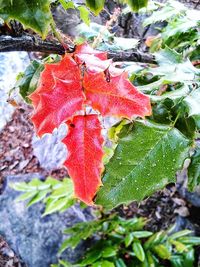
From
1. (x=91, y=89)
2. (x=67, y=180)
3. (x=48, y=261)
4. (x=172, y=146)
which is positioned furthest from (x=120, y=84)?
(x=48, y=261)

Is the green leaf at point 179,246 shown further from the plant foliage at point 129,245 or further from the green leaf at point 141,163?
the green leaf at point 141,163

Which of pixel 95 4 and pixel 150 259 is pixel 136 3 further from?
pixel 150 259

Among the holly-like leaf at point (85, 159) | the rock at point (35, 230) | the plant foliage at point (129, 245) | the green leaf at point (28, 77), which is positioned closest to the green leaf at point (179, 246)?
the plant foliage at point (129, 245)

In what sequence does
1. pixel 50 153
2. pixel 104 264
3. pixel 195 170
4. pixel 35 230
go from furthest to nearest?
1. pixel 50 153
2. pixel 35 230
3. pixel 104 264
4. pixel 195 170

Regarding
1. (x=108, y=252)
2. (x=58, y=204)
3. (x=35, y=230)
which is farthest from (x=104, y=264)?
(x=35, y=230)

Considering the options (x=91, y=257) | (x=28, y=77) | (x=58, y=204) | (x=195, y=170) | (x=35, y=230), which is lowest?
(x=35, y=230)

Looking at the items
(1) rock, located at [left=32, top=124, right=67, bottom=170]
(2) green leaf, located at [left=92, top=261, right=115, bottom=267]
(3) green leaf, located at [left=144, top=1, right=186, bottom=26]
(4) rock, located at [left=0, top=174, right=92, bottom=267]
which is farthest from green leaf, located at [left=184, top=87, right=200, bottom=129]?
(1) rock, located at [left=32, top=124, right=67, bottom=170]
